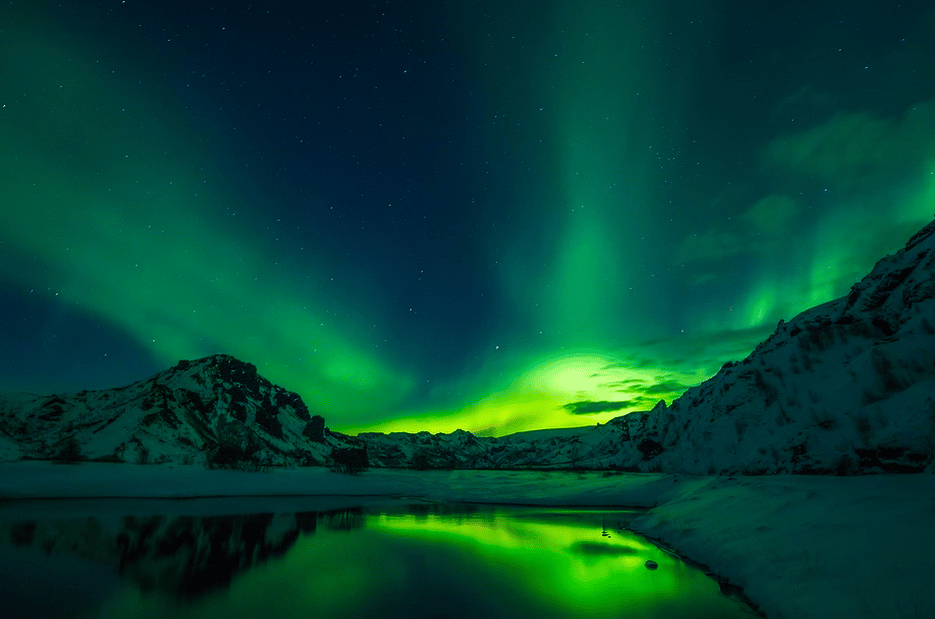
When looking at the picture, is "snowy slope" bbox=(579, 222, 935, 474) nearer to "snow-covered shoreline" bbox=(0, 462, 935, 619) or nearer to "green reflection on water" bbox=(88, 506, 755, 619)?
"snow-covered shoreline" bbox=(0, 462, 935, 619)

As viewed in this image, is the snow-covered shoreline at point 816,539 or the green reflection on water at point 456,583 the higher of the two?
the snow-covered shoreline at point 816,539

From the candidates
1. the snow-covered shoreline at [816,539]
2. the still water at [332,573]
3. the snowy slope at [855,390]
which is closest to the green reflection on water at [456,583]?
the still water at [332,573]

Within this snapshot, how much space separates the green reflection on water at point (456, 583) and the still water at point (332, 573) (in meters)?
0.05

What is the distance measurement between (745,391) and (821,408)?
32.9 m

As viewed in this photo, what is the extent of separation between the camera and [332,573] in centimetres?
1437

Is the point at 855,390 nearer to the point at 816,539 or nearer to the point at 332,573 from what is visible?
the point at 816,539

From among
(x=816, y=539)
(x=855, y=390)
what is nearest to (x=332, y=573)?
(x=816, y=539)

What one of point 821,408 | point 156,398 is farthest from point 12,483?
point 156,398

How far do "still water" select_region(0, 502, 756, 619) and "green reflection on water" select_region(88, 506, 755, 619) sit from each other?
0.05m

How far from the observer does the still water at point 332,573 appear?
1079cm

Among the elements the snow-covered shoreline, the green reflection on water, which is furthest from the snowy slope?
the green reflection on water

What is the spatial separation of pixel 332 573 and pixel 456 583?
4.29 metres

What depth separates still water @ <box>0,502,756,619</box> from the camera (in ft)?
35.4

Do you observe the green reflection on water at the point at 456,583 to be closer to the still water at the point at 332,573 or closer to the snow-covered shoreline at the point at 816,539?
the still water at the point at 332,573
